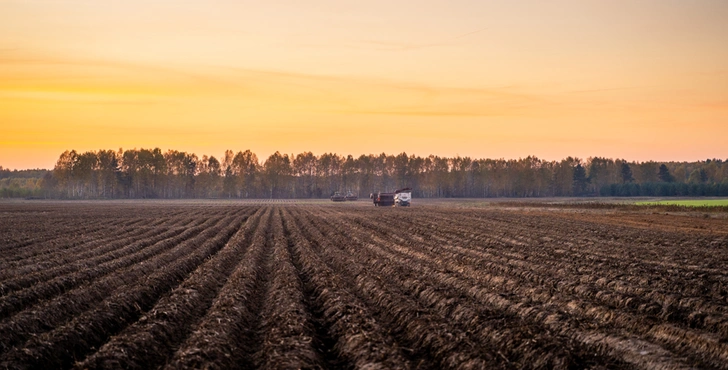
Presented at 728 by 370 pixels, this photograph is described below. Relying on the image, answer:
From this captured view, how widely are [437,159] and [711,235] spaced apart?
537ft

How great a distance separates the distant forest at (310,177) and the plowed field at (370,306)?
13559cm

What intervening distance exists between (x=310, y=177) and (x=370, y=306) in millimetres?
173600

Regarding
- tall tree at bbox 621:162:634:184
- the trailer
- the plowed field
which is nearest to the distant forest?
tall tree at bbox 621:162:634:184

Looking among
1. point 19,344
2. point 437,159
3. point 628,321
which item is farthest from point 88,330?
point 437,159

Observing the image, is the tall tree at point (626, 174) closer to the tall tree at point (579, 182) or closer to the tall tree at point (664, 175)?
the tall tree at point (664, 175)

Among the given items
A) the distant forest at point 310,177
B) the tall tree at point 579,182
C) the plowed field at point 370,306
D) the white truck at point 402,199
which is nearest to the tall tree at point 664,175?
the distant forest at point 310,177

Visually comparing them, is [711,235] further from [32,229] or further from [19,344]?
[32,229]

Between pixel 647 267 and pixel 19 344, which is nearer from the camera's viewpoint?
pixel 19 344

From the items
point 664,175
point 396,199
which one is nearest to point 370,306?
point 396,199

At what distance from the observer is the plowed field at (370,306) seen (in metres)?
9.95

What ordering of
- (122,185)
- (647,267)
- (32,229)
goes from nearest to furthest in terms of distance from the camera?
1. (647,267)
2. (32,229)
3. (122,185)

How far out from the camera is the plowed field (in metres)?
9.95

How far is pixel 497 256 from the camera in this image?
2275 cm

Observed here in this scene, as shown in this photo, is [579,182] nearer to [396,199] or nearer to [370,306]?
[396,199]
